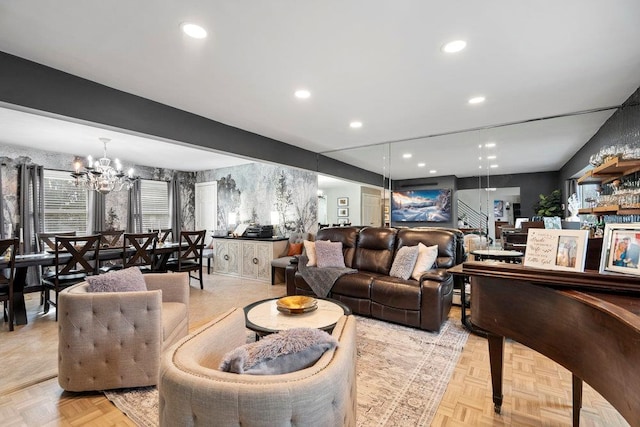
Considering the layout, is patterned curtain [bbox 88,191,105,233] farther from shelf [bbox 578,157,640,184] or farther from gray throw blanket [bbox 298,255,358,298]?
shelf [bbox 578,157,640,184]

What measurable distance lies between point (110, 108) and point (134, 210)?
441 cm

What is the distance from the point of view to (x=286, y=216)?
6.17 metres

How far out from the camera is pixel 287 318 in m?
2.28

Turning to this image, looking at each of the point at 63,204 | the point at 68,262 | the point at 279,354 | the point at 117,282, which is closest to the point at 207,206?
the point at 63,204

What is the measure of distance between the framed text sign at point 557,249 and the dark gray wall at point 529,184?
3137mm

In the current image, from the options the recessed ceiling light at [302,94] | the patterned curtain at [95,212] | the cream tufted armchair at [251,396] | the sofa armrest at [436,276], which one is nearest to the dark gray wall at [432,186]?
the sofa armrest at [436,276]

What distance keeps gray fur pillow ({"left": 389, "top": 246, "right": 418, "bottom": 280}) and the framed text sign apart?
6.70ft

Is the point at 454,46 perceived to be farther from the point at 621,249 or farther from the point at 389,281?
the point at 389,281

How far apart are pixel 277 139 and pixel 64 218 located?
14.6 ft

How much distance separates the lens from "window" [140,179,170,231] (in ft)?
22.3

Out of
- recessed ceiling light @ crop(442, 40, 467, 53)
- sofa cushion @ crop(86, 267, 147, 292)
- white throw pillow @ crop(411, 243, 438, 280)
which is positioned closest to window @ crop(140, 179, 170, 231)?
sofa cushion @ crop(86, 267, 147, 292)

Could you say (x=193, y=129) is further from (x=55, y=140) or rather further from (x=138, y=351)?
(x=55, y=140)

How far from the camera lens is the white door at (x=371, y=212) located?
205 inches

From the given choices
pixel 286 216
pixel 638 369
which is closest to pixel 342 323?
pixel 638 369
